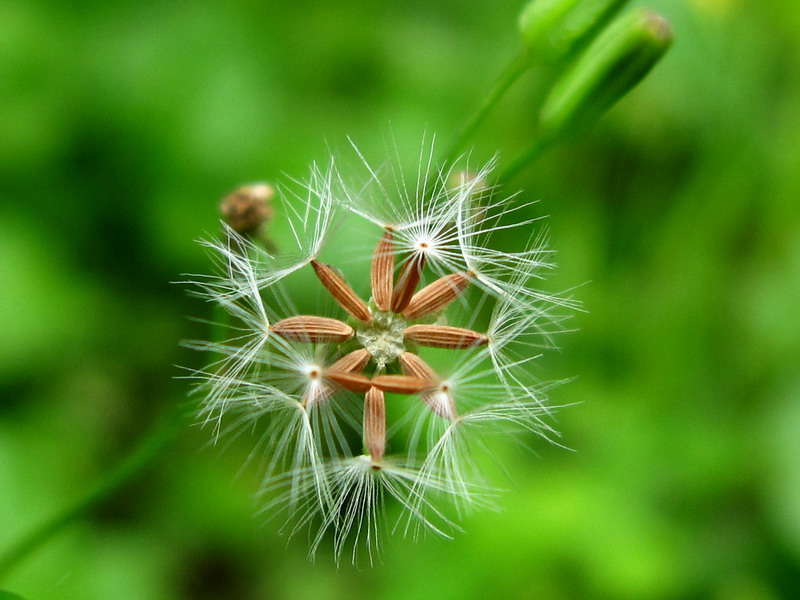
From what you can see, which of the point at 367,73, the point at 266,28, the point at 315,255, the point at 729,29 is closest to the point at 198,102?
the point at 266,28

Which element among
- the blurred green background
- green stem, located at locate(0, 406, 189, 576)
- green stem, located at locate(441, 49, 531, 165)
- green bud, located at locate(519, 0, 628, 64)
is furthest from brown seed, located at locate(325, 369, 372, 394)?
the blurred green background

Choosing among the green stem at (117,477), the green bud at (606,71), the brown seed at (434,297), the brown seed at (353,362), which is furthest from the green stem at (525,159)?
the green stem at (117,477)

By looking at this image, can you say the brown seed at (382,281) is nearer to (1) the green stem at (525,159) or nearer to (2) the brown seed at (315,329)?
(2) the brown seed at (315,329)

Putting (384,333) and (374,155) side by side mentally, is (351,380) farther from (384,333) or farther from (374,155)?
(374,155)

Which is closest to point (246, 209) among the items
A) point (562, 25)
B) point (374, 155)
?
point (562, 25)

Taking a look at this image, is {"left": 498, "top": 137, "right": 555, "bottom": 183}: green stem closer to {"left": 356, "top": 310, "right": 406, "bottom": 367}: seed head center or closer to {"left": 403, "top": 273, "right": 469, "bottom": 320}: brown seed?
{"left": 403, "top": 273, "right": 469, "bottom": 320}: brown seed

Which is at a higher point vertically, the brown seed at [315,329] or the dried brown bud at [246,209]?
the dried brown bud at [246,209]

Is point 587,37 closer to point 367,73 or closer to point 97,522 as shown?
point 367,73
